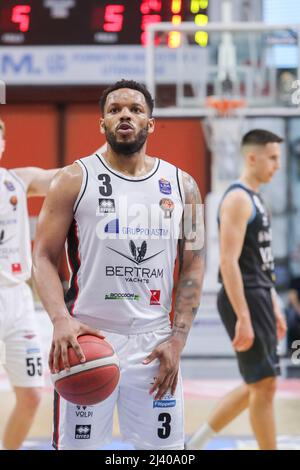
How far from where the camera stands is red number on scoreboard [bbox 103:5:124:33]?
7.16 meters

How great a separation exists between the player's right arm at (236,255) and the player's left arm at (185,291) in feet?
3.56

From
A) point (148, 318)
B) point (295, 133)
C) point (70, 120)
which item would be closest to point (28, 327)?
point (148, 318)

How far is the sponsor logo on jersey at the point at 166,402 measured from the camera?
2.96 meters

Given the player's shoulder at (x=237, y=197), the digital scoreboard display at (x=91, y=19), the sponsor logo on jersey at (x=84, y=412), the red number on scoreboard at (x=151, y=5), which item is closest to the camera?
the sponsor logo on jersey at (x=84, y=412)

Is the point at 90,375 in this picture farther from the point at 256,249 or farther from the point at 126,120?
the point at 256,249

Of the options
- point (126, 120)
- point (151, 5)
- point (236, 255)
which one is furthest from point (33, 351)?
point (151, 5)

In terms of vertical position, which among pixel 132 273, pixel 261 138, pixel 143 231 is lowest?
pixel 132 273

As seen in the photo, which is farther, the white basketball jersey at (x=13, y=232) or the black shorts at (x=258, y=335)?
the black shorts at (x=258, y=335)

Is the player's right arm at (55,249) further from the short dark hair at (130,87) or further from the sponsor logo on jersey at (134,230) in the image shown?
the short dark hair at (130,87)

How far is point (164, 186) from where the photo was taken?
10.0ft

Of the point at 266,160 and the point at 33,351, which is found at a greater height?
the point at 266,160

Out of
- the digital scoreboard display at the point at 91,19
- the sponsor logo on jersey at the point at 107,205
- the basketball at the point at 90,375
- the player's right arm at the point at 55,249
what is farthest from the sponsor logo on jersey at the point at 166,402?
the digital scoreboard display at the point at 91,19

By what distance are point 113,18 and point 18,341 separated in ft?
13.2
